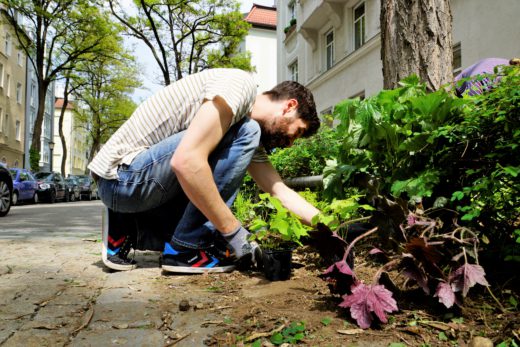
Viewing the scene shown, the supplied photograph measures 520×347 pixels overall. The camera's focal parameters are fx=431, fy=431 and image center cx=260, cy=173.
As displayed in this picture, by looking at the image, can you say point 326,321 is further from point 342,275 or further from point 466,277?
point 466,277

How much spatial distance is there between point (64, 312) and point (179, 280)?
714 mm

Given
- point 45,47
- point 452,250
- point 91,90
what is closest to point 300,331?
point 452,250

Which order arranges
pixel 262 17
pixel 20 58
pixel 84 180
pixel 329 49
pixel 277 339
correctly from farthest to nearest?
pixel 262 17 → pixel 20 58 → pixel 84 180 → pixel 329 49 → pixel 277 339

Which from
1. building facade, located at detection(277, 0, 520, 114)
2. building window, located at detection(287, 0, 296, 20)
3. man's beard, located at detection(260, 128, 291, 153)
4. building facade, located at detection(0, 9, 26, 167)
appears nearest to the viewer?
man's beard, located at detection(260, 128, 291, 153)

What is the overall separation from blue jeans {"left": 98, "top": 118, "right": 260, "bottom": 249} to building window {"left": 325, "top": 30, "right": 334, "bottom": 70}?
589 inches

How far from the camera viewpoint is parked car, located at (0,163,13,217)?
931cm

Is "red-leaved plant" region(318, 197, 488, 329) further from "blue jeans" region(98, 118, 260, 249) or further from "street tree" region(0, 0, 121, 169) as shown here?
"street tree" region(0, 0, 121, 169)

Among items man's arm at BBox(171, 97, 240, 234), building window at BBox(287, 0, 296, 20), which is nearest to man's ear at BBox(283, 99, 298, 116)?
man's arm at BBox(171, 97, 240, 234)

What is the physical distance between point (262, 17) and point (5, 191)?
28.4m

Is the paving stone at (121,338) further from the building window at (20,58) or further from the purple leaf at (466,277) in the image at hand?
the building window at (20,58)

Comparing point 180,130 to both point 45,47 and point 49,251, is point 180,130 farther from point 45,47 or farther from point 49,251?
point 45,47

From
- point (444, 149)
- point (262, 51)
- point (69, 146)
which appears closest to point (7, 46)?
point (262, 51)

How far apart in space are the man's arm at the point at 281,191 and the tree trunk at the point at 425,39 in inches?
43.2

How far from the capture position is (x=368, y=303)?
4.95 feet
